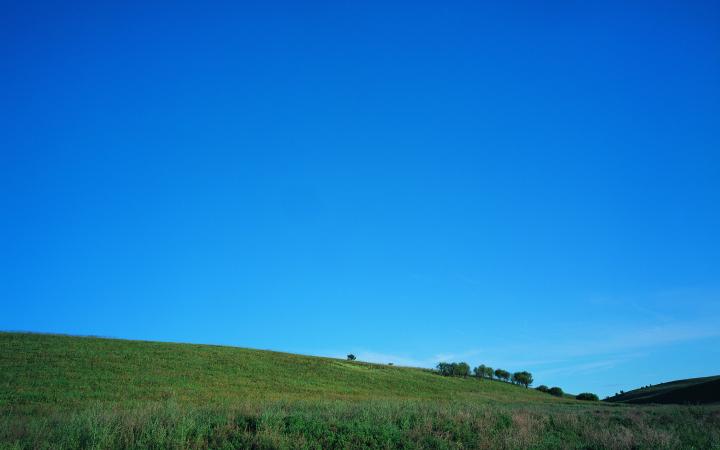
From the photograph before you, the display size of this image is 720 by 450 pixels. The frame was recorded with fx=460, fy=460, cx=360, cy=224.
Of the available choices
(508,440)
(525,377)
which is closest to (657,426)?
(508,440)

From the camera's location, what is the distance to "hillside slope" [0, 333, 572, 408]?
104 ft

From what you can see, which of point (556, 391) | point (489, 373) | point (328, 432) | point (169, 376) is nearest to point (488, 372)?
point (489, 373)

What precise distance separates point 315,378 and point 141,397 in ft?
92.8

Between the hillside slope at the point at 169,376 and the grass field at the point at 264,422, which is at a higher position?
the hillside slope at the point at 169,376

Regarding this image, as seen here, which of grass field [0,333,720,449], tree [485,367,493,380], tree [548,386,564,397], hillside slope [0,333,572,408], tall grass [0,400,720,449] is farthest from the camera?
tree [485,367,493,380]

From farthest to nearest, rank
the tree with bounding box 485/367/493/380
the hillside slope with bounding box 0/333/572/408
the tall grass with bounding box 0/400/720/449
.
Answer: the tree with bounding box 485/367/493/380, the hillside slope with bounding box 0/333/572/408, the tall grass with bounding box 0/400/720/449

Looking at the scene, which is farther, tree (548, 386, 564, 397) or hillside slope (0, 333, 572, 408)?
tree (548, 386, 564, 397)

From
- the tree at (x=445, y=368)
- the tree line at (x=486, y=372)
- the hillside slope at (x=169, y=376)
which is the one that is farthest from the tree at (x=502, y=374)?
the hillside slope at (x=169, y=376)

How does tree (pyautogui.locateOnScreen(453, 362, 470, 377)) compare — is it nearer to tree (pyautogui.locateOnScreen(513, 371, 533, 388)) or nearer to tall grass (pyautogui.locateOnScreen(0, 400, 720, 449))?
tree (pyautogui.locateOnScreen(513, 371, 533, 388))

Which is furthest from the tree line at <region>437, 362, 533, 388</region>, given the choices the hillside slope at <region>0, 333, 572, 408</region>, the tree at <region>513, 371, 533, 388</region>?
the hillside slope at <region>0, 333, 572, 408</region>

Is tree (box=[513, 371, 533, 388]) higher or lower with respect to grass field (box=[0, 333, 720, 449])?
higher

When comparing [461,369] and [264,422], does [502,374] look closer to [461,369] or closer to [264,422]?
[461,369]

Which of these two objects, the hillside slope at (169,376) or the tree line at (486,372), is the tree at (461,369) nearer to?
the tree line at (486,372)

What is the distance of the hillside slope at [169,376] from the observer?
31.6 meters
